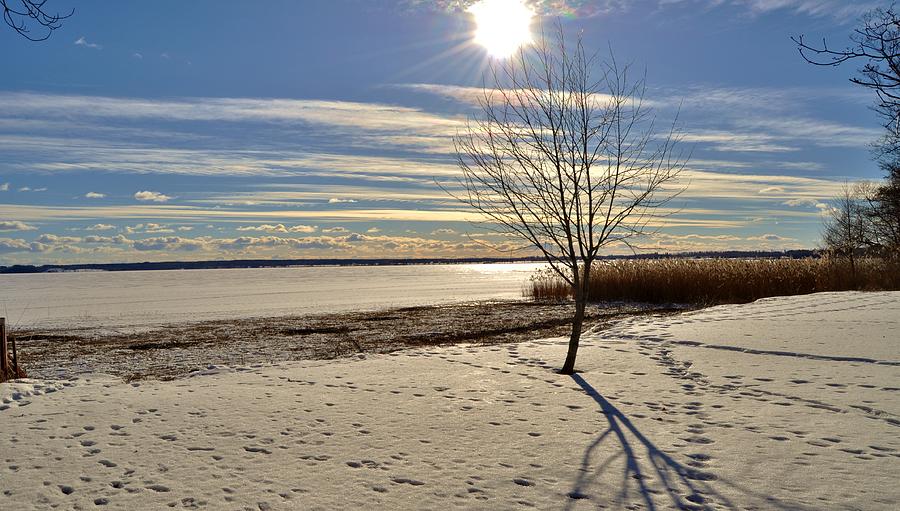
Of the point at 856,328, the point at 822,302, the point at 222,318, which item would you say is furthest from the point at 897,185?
the point at 222,318

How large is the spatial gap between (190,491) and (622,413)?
4.18 m

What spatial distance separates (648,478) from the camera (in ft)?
16.1

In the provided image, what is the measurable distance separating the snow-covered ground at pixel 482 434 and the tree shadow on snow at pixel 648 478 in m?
0.02

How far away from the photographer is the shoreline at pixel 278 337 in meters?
11.8

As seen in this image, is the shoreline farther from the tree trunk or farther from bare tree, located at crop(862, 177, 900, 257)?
bare tree, located at crop(862, 177, 900, 257)

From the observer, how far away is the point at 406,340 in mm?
14523

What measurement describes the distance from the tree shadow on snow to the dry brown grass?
1772 centimetres

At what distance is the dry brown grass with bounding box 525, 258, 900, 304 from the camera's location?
2247cm

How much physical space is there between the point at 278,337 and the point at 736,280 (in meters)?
16.1

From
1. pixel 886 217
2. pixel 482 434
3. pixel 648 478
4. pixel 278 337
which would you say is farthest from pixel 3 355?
pixel 886 217

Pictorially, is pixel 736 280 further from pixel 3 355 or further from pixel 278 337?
pixel 3 355

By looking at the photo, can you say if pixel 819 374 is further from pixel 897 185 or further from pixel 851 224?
pixel 851 224

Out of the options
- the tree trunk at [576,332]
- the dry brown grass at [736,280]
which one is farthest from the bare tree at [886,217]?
the tree trunk at [576,332]

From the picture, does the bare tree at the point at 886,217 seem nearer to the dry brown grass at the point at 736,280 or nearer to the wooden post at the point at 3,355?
the dry brown grass at the point at 736,280
